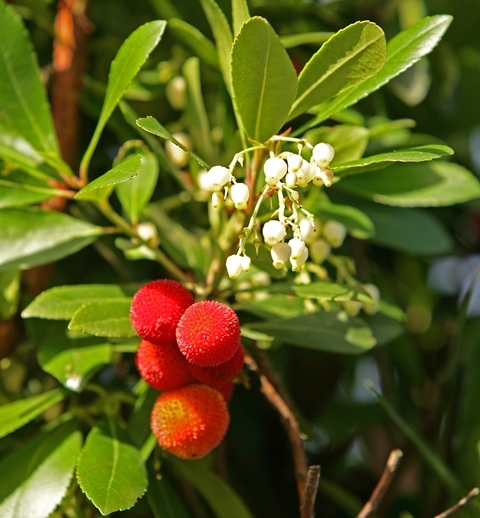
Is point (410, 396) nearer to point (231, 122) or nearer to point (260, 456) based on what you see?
point (260, 456)

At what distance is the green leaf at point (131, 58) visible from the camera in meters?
1.05

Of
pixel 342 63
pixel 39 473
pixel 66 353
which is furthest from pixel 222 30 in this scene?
pixel 39 473

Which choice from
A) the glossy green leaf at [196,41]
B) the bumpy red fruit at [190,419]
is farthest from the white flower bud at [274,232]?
the glossy green leaf at [196,41]

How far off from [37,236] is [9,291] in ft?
0.37

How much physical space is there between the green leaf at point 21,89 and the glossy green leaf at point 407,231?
2.01 ft

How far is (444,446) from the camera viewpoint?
4.70 feet

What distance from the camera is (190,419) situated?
1.02 metres

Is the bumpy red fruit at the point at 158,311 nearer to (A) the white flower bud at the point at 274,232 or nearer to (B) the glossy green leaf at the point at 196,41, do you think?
(A) the white flower bud at the point at 274,232

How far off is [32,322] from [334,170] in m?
0.56

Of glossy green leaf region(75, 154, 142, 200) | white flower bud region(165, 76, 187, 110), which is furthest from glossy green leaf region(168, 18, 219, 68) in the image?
glossy green leaf region(75, 154, 142, 200)

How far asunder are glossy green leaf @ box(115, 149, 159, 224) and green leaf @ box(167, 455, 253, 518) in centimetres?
40

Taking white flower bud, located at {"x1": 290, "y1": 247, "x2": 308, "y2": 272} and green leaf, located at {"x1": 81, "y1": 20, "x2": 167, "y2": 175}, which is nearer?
white flower bud, located at {"x1": 290, "y1": 247, "x2": 308, "y2": 272}

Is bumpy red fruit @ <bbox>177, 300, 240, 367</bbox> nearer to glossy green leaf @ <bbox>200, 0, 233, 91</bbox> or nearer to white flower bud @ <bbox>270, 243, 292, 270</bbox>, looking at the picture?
white flower bud @ <bbox>270, 243, 292, 270</bbox>

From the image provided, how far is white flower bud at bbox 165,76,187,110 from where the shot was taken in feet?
4.83
